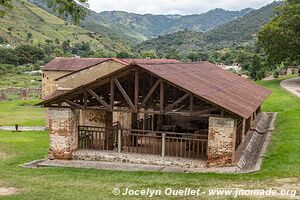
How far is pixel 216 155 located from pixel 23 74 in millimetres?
75696

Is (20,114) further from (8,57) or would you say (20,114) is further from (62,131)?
(8,57)

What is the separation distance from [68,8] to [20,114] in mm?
35554

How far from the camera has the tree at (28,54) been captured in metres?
95.4

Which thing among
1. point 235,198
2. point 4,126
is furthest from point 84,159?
point 4,126

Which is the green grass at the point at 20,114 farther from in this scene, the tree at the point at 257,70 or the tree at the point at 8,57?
the tree at the point at 8,57

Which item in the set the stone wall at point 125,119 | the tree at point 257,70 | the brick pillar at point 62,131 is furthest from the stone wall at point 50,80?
the tree at point 257,70

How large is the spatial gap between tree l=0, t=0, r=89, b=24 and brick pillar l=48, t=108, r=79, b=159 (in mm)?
5970

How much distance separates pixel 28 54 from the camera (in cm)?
9675

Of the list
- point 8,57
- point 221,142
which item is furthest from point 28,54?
point 221,142

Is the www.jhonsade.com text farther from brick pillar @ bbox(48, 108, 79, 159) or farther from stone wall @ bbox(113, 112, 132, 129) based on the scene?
stone wall @ bbox(113, 112, 132, 129)

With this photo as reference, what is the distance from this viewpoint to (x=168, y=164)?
15359 mm

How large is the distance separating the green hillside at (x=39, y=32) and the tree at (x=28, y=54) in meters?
20.4

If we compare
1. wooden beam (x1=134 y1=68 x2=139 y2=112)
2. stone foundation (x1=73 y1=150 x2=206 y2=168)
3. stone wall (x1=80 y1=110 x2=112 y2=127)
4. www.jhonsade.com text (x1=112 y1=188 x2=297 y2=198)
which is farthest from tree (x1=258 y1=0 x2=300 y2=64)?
www.jhonsade.com text (x1=112 y1=188 x2=297 y2=198)

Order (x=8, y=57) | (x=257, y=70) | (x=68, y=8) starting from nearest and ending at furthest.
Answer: (x=68, y=8), (x=257, y=70), (x=8, y=57)
